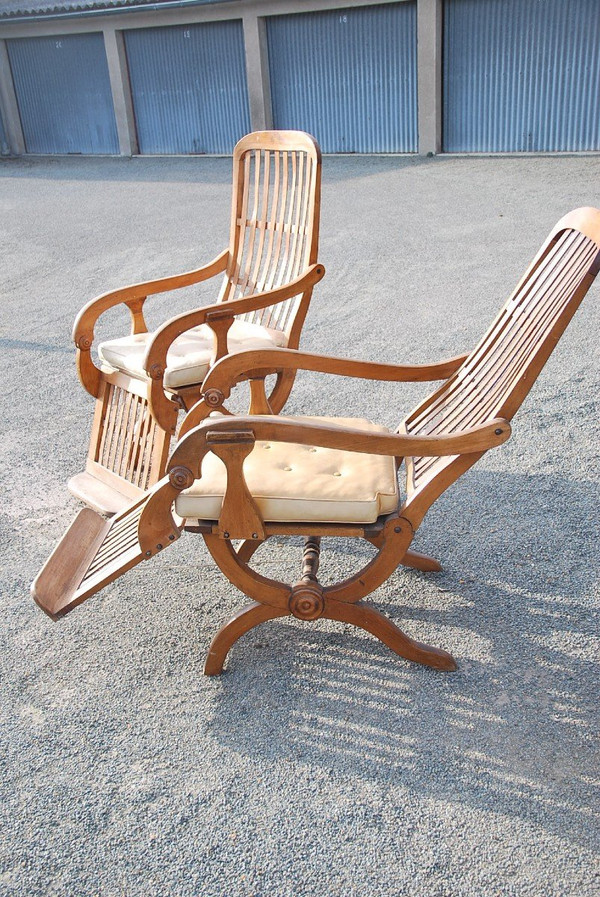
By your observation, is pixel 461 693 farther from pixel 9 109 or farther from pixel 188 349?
pixel 9 109

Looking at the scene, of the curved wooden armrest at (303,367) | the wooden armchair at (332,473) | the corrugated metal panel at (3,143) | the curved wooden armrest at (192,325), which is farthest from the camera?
the corrugated metal panel at (3,143)

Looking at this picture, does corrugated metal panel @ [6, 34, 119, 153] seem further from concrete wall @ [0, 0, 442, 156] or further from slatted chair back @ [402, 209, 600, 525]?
slatted chair back @ [402, 209, 600, 525]

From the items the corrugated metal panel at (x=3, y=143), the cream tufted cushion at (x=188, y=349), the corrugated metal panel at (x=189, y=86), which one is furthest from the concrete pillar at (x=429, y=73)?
the cream tufted cushion at (x=188, y=349)

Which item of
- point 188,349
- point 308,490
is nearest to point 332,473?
point 308,490

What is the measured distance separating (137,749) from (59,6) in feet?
51.9

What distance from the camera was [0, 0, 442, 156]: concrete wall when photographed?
12.2 meters

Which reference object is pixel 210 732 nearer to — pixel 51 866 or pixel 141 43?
pixel 51 866

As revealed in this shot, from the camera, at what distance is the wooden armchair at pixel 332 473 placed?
2.21 metres

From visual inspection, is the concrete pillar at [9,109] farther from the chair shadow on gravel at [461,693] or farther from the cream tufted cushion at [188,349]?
the chair shadow on gravel at [461,693]

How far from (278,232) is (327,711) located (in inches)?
87.5

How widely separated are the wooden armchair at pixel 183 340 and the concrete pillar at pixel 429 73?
950 cm

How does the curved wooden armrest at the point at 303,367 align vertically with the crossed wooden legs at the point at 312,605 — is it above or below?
above

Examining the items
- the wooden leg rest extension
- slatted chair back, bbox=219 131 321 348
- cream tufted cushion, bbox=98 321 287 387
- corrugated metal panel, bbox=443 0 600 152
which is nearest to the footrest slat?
the wooden leg rest extension

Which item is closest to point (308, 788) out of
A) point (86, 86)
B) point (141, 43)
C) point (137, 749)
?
point (137, 749)
